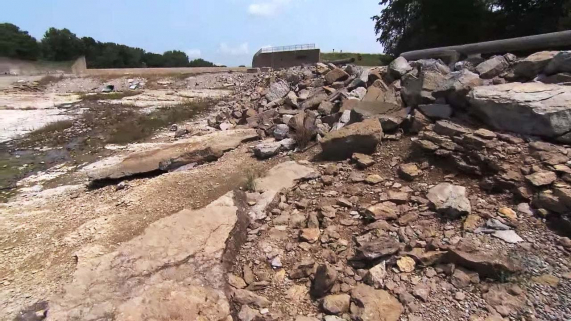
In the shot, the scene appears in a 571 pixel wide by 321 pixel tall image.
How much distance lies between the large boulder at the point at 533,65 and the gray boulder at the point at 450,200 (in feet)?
7.28

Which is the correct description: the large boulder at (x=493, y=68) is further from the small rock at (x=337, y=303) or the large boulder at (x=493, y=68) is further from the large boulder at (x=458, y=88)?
the small rock at (x=337, y=303)

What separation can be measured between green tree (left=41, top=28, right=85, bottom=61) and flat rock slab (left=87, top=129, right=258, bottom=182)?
122ft

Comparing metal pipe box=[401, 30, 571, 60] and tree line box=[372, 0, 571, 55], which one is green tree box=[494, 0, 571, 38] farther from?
metal pipe box=[401, 30, 571, 60]

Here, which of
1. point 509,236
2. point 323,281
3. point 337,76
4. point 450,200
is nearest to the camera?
point 323,281

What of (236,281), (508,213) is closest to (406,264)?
(508,213)

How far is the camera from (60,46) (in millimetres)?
37344

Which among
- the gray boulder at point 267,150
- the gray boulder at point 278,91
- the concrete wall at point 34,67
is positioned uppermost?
the concrete wall at point 34,67

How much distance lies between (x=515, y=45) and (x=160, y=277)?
6229 mm

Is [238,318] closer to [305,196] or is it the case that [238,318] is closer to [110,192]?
[305,196]

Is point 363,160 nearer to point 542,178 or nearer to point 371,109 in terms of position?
point 371,109

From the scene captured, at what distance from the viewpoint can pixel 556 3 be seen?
53.8 feet

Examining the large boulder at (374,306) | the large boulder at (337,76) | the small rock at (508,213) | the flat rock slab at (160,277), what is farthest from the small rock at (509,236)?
the large boulder at (337,76)

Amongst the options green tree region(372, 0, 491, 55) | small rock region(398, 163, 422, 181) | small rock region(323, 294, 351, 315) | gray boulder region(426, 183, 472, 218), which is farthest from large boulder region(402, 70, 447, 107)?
green tree region(372, 0, 491, 55)

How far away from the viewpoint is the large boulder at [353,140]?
15.4ft
